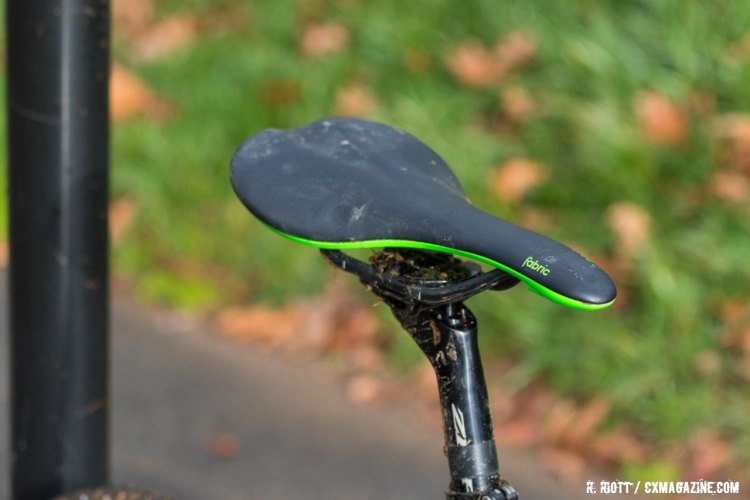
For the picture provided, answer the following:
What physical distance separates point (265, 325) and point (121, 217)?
95cm

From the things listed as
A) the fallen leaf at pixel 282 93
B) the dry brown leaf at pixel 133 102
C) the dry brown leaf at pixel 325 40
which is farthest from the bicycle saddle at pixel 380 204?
the dry brown leaf at pixel 133 102

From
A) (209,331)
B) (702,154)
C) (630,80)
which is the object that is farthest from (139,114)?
(702,154)

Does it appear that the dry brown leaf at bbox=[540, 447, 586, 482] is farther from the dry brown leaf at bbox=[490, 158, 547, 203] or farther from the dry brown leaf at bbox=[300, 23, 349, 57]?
the dry brown leaf at bbox=[300, 23, 349, 57]

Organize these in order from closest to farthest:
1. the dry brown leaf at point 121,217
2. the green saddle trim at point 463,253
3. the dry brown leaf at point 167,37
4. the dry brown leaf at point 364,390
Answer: the green saddle trim at point 463,253 → the dry brown leaf at point 364,390 → the dry brown leaf at point 121,217 → the dry brown leaf at point 167,37

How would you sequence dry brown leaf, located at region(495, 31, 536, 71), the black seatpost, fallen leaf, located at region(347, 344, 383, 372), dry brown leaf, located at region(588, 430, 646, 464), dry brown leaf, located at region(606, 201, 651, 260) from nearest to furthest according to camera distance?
the black seatpost, dry brown leaf, located at region(588, 430, 646, 464), dry brown leaf, located at region(606, 201, 651, 260), fallen leaf, located at region(347, 344, 383, 372), dry brown leaf, located at region(495, 31, 536, 71)

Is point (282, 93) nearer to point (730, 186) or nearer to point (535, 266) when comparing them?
point (730, 186)

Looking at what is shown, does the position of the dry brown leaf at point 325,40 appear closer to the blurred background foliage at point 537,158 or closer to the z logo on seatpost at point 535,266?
the blurred background foliage at point 537,158

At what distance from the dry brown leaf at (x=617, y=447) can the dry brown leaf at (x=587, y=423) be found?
29 mm

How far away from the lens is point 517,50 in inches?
175

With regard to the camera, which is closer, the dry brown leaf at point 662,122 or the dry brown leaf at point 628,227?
the dry brown leaf at point 628,227

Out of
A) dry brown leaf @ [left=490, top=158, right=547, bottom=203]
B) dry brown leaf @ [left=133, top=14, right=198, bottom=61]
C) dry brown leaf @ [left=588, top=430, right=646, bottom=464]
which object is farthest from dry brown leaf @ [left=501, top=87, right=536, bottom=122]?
dry brown leaf @ [left=133, top=14, right=198, bottom=61]

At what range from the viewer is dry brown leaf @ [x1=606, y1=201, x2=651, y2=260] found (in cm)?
365

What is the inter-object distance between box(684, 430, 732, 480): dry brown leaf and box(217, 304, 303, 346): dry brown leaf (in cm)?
156

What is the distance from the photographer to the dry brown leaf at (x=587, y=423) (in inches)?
136
